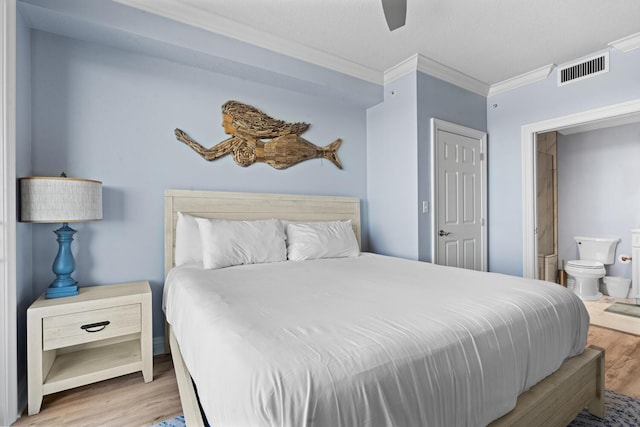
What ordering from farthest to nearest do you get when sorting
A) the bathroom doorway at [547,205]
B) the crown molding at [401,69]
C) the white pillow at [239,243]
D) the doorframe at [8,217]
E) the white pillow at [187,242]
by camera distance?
1. the bathroom doorway at [547,205]
2. the crown molding at [401,69]
3. the white pillow at [187,242]
4. the white pillow at [239,243]
5. the doorframe at [8,217]

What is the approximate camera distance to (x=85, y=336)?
5.83ft

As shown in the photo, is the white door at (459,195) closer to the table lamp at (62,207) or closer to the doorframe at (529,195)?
the doorframe at (529,195)

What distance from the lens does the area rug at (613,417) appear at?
1574 mm

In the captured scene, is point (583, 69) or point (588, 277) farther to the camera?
point (588, 277)

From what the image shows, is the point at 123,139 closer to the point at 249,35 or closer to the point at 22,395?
the point at 249,35

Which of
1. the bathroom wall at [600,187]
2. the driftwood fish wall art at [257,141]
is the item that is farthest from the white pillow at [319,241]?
the bathroom wall at [600,187]

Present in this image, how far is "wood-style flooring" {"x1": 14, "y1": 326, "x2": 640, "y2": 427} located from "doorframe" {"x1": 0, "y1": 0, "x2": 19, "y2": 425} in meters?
0.20

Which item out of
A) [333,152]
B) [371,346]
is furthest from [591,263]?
[371,346]

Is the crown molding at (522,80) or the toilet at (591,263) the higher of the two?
the crown molding at (522,80)

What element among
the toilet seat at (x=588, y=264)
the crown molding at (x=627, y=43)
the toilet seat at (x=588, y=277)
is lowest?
the toilet seat at (x=588, y=277)

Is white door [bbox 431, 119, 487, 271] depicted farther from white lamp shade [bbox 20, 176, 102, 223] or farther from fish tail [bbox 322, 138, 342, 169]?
white lamp shade [bbox 20, 176, 102, 223]

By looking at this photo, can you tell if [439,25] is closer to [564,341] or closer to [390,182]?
[390,182]

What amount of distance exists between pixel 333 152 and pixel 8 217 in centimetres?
251

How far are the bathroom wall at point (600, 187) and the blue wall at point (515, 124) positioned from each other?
188 cm
